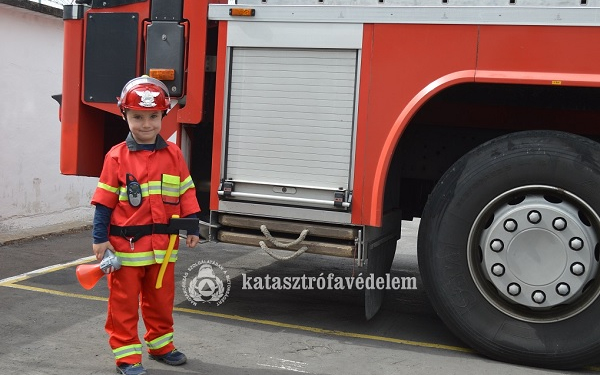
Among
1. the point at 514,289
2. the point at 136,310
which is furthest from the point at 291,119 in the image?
the point at 514,289

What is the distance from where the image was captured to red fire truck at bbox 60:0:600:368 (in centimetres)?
437

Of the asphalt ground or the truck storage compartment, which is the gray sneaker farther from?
the truck storage compartment

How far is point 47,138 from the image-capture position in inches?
356

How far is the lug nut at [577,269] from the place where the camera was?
4.34m

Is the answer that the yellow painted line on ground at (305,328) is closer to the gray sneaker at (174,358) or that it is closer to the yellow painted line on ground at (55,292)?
the yellow painted line on ground at (55,292)

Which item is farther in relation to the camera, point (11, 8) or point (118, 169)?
point (11, 8)

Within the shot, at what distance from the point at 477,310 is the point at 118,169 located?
2065mm

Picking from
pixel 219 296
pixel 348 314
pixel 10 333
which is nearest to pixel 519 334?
pixel 348 314

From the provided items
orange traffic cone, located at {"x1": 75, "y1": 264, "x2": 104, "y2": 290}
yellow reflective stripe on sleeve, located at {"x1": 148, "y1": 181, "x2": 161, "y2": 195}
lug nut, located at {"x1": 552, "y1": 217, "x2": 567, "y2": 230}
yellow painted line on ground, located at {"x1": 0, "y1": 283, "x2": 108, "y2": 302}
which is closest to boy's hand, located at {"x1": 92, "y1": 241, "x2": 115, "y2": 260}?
orange traffic cone, located at {"x1": 75, "y1": 264, "x2": 104, "y2": 290}

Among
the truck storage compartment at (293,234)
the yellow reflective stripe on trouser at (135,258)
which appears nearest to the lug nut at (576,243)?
the truck storage compartment at (293,234)

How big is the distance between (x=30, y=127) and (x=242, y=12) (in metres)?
4.69

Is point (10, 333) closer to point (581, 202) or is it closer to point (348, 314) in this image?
point (348, 314)

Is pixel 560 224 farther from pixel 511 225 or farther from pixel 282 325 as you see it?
pixel 282 325

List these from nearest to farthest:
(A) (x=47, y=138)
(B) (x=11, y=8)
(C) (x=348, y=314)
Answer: (C) (x=348, y=314) → (B) (x=11, y=8) → (A) (x=47, y=138)
